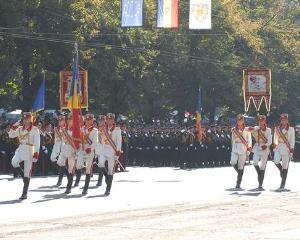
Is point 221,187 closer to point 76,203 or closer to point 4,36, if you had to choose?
point 76,203

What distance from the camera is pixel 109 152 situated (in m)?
20.7

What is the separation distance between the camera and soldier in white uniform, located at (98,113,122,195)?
67.3ft

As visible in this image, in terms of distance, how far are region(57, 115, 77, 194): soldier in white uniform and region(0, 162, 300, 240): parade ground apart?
18.6 inches

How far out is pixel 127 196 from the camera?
20125 millimetres

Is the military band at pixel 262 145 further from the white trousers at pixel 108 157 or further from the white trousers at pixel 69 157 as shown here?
the white trousers at pixel 69 157

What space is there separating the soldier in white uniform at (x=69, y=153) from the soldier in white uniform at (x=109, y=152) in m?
0.70

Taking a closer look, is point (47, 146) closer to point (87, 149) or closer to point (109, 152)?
point (87, 149)

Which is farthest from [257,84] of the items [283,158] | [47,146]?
[283,158]

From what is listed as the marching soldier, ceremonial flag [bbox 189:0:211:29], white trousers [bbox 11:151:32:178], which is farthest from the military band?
ceremonial flag [bbox 189:0:211:29]

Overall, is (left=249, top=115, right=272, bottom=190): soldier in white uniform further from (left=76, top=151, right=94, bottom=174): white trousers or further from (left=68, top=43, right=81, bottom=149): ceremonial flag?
(left=68, top=43, right=81, bottom=149): ceremonial flag

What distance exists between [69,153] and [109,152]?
1.14 metres

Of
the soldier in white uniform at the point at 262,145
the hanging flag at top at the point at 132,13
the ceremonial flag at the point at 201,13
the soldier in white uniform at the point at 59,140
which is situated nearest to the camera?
the soldier in white uniform at the point at 59,140

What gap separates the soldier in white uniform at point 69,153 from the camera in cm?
2072

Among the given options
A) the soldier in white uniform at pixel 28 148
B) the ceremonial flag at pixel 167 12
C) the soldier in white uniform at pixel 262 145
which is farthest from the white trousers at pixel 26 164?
the ceremonial flag at pixel 167 12
